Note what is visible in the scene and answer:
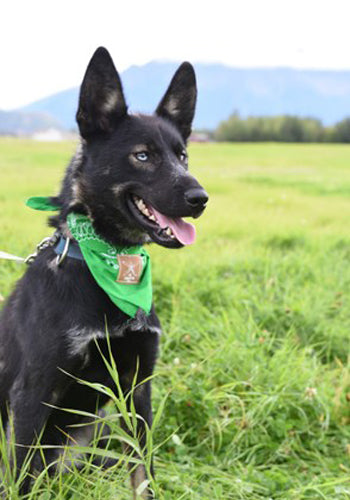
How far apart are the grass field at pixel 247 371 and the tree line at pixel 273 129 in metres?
45.1

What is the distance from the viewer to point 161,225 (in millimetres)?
2307

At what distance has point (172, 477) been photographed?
262cm

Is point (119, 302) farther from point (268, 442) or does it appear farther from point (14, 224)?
point (14, 224)

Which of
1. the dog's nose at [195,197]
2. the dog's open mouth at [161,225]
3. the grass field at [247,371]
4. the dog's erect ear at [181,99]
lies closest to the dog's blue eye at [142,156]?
the dog's open mouth at [161,225]

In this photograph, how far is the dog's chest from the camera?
7.25ft

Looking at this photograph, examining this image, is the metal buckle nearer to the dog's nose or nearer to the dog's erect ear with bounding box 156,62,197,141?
the dog's nose

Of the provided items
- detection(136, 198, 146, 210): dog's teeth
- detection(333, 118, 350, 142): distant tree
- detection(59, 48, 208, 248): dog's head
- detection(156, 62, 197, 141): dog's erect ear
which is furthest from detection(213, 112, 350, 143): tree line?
detection(136, 198, 146, 210): dog's teeth

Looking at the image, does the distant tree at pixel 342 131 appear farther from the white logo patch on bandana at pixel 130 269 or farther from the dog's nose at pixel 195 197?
the dog's nose at pixel 195 197

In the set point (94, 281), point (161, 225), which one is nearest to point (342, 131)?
point (161, 225)

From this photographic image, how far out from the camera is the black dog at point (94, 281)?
222 cm

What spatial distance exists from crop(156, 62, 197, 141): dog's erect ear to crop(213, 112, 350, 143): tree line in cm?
4733

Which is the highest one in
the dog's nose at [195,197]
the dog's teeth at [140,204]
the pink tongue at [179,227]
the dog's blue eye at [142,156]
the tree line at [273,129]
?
the dog's blue eye at [142,156]

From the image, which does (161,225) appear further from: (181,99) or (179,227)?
(181,99)

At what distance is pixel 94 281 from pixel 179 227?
43 centimetres
